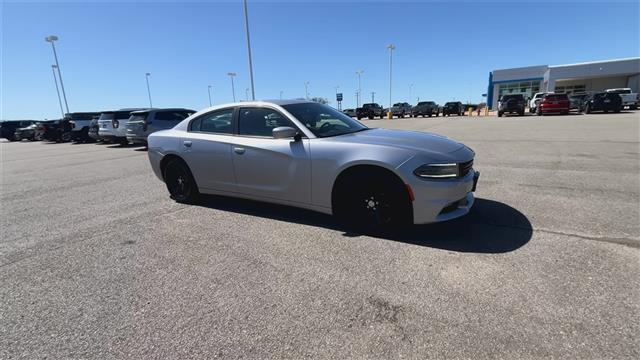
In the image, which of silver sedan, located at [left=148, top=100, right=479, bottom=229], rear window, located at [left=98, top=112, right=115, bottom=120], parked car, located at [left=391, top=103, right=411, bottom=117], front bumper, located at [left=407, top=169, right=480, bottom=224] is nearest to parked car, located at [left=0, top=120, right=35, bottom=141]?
rear window, located at [left=98, top=112, right=115, bottom=120]

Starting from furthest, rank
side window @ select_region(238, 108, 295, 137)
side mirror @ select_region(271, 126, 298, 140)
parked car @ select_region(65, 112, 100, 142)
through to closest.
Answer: parked car @ select_region(65, 112, 100, 142)
side window @ select_region(238, 108, 295, 137)
side mirror @ select_region(271, 126, 298, 140)

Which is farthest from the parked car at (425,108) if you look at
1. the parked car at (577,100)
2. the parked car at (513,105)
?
the parked car at (577,100)

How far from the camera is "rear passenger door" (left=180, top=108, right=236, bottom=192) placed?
459cm

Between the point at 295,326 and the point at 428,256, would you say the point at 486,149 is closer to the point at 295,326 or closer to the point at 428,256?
the point at 428,256

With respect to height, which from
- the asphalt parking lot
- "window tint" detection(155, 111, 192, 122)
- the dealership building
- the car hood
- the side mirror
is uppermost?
the dealership building

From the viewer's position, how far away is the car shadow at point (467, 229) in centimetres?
341

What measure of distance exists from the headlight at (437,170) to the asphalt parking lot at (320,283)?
27.7 inches

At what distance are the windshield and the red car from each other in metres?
28.2

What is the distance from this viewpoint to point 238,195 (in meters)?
4.59

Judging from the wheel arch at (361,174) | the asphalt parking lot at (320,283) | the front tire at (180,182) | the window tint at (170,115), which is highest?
the window tint at (170,115)

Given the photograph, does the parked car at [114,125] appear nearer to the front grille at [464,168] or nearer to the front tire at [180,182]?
the front tire at [180,182]

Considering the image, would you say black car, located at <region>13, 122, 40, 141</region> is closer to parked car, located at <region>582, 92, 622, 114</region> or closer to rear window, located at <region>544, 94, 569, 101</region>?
rear window, located at <region>544, 94, 569, 101</region>

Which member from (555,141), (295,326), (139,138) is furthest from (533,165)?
(139,138)

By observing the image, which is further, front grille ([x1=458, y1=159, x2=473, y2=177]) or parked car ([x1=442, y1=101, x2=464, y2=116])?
parked car ([x1=442, y1=101, x2=464, y2=116])
